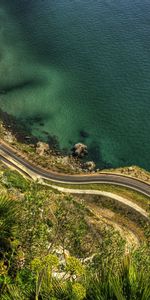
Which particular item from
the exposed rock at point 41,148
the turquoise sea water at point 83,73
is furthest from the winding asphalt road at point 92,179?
the turquoise sea water at point 83,73

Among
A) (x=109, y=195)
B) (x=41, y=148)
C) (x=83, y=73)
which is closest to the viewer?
(x=109, y=195)

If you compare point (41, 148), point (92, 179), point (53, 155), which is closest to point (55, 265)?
point (92, 179)

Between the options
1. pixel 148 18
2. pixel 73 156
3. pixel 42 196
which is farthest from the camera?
pixel 148 18

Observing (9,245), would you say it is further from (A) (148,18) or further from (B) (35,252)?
(A) (148,18)

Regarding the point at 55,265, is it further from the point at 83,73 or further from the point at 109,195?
the point at 83,73

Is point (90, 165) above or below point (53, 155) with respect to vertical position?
above

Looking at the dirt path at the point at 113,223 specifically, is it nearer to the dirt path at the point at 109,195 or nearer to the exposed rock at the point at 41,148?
→ the dirt path at the point at 109,195

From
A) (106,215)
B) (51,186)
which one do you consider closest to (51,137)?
(51,186)
